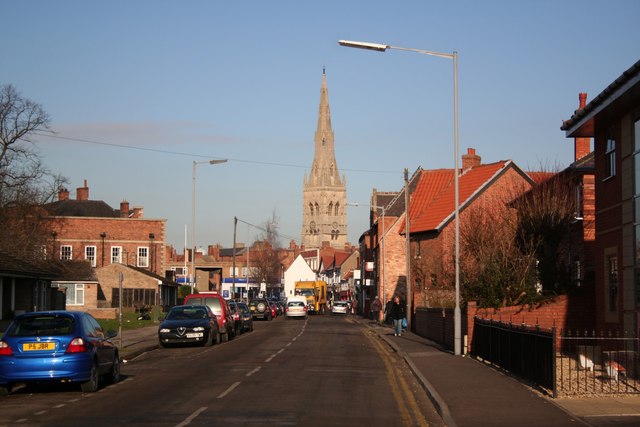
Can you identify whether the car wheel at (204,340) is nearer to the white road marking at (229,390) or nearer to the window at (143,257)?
the white road marking at (229,390)

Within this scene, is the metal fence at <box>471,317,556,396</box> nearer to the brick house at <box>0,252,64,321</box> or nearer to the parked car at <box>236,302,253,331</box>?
the parked car at <box>236,302,253,331</box>

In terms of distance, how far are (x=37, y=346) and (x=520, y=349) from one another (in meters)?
9.79

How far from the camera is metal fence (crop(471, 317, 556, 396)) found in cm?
1625

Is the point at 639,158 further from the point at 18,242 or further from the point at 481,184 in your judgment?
the point at 18,242

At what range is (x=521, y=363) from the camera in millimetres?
18688

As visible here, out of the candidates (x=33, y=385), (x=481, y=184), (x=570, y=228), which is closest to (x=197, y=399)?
(x=33, y=385)

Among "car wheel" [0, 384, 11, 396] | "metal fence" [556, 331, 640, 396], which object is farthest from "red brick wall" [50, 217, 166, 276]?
"car wheel" [0, 384, 11, 396]

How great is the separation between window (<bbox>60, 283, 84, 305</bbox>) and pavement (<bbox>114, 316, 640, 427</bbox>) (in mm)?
45026

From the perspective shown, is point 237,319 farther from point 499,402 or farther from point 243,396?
point 499,402

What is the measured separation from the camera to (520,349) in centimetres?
1872

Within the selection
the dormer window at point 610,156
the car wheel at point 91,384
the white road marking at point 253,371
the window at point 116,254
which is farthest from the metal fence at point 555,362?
the window at point 116,254

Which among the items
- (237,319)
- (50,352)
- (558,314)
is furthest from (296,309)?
(50,352)

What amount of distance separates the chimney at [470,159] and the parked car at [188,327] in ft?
116

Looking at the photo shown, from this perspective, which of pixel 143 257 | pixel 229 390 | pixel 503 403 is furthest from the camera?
pixel 143 257
